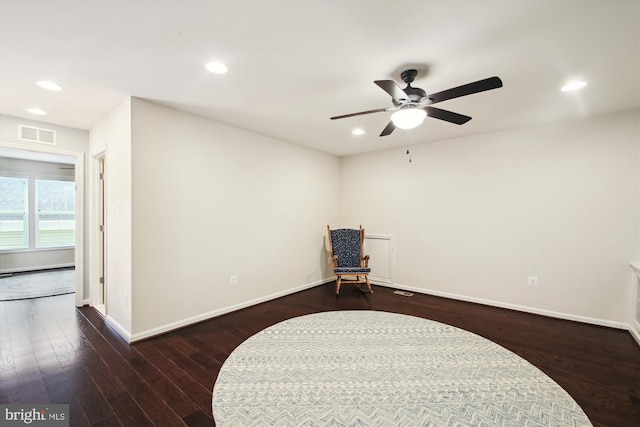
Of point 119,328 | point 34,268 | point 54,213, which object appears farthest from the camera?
point 54,213

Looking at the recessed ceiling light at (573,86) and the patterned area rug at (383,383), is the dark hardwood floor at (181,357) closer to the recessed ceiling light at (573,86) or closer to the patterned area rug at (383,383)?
the patterned area rug at (383,383)

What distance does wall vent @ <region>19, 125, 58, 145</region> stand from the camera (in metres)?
3.30

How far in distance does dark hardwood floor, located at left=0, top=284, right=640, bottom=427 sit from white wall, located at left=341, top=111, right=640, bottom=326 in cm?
40

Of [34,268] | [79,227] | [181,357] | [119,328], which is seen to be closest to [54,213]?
[34,268]

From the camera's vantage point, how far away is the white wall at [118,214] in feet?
9.16

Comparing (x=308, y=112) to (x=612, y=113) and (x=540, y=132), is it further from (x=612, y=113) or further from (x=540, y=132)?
(x=612, y=113)

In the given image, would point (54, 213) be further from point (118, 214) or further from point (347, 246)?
point (347, 246)

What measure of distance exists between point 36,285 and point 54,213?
7.45 feet

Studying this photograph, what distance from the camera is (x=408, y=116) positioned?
224cm

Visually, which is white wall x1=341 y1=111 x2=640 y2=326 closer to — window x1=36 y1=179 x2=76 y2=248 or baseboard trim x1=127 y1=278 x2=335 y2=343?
baseboard trim x1=127 y1=278 x2=335 y2=343

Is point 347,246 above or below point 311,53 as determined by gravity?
below

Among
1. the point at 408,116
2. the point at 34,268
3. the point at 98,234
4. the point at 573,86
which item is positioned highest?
the point at 573,86

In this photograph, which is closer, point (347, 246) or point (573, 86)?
point (573, 86)

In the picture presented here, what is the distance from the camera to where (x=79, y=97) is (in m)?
2.76
